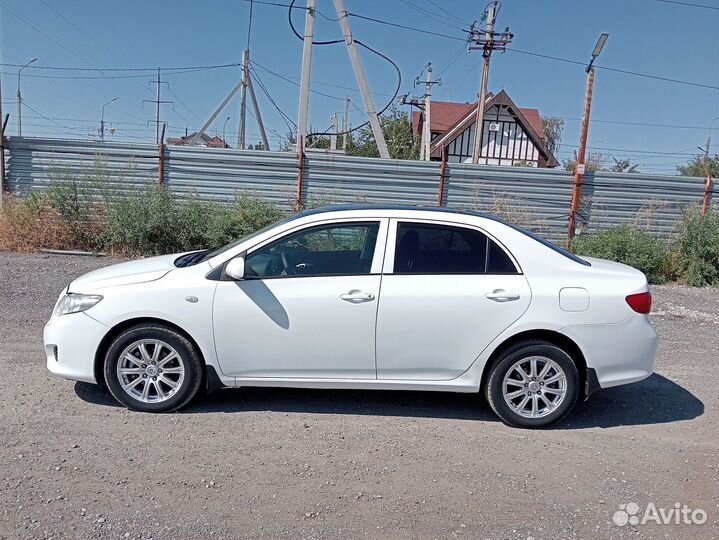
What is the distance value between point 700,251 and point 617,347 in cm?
893

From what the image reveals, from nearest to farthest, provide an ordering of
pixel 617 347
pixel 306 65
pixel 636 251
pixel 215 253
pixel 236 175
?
pixel 617 347, pixel 215 253, pixel 636 251, pixel 236 175, pixel 306 65

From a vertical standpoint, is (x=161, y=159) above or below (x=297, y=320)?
above

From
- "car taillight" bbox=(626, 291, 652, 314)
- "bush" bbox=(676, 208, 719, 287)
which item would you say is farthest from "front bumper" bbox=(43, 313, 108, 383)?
"bush" bbox=(676, 208, 719, 287)

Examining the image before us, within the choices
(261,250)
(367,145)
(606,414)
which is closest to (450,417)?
(606,414)

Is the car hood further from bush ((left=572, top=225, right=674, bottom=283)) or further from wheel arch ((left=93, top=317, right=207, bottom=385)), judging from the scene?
bush ((left=572, top=225, right=674, bottom=283))

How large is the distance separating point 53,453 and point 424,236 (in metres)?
2.88

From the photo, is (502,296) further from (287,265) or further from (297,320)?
(287,265)

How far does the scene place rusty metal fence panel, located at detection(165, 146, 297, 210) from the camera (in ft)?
45.0

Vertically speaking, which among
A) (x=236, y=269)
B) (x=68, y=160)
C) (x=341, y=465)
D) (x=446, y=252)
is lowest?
(x=341, y=465)

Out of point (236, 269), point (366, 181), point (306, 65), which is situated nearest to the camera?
point (236, 269)

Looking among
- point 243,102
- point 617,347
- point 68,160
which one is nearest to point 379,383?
point 617,347

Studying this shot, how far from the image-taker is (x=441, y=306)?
4312mm

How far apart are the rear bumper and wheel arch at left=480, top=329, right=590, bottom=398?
6 centimetres

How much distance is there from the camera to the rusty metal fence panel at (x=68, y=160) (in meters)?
13.4
